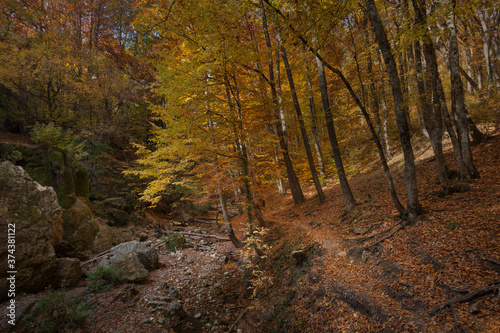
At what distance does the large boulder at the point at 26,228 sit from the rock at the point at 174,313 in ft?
11.9

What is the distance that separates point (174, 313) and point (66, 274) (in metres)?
3.58

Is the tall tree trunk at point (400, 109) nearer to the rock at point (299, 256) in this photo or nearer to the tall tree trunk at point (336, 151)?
the rock at point (299, 256)

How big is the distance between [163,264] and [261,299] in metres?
4.72

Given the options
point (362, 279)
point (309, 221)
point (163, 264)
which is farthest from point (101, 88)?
A: point (362, 279)

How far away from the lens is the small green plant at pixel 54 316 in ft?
14.8

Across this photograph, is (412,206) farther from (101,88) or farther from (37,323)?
(101,88)

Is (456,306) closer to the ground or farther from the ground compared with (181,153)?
closer to the ground

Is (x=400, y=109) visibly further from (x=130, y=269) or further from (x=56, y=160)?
(x=56, y=160)

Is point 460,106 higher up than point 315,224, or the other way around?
point 460,106

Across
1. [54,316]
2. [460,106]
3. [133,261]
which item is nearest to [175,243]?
[133,261]

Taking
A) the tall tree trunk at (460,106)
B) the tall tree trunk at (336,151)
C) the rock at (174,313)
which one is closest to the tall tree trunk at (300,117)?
the tall tree trunk at (336,151)

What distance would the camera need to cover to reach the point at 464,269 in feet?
11.2

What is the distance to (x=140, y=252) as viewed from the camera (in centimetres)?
823

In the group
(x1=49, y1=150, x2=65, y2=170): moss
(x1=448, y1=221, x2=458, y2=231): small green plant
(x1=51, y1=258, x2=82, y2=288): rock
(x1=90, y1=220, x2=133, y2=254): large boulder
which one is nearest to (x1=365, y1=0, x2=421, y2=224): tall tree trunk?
(x1=448, y1=221, x2=458, y2=231): small green plant
